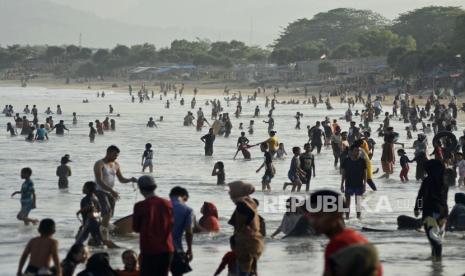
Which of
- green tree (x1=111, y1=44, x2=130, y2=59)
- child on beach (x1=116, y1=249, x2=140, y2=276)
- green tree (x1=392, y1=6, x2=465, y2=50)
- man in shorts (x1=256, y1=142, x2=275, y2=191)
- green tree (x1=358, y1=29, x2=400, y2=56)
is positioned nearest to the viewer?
child on beach (x1=116, y1=249, x2=140, y2=276)

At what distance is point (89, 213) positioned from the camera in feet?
42.0

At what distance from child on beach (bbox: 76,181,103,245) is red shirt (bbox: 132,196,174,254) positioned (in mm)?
4064

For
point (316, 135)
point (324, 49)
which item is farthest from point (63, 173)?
point (324, 49)

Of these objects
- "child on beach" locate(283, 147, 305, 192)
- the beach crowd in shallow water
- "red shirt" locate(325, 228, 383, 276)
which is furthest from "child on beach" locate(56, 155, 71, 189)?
"red shirt" locate(325, 228, 383, 276)

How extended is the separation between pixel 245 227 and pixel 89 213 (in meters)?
3.81

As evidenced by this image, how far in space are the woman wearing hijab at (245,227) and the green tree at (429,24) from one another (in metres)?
133

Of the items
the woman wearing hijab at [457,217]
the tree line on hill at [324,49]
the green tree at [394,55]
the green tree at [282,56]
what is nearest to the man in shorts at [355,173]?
the woman wearing hijab at [457,217]

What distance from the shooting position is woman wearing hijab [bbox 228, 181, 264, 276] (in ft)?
30.7

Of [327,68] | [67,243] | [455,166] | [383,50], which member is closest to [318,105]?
[327,68]

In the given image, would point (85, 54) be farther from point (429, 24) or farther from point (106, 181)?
point (106, 181)

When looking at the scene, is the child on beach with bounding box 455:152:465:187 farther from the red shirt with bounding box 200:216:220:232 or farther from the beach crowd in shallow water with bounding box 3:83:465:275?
the red shirt with bounding box 200:216:220:232

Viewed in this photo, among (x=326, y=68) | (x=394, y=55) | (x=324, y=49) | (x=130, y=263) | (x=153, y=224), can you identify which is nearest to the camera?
(x=153, y=224)

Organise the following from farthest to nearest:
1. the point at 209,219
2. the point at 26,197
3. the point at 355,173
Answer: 1. the point at 355,173
2. the point at 26,197
3. the point at 209,219

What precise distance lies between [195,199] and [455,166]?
549 centimetres
